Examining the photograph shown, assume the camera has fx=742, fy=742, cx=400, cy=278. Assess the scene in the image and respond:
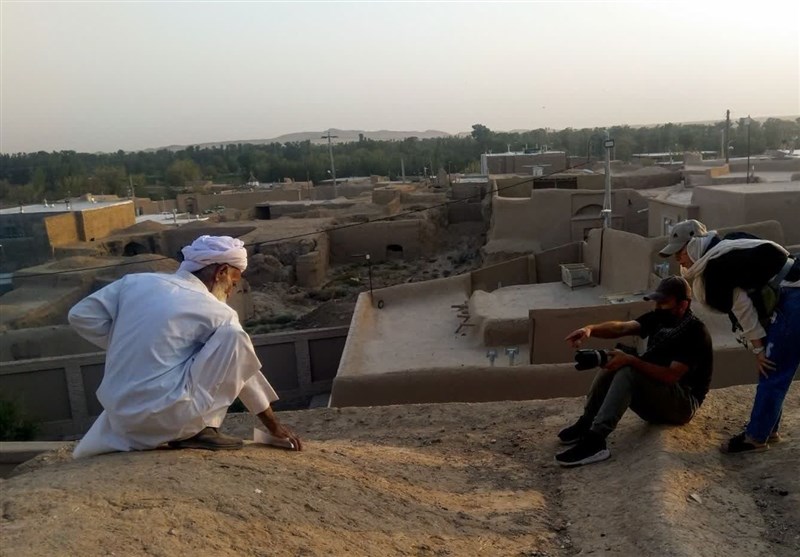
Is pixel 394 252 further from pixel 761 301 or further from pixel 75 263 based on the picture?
pixel 761 301

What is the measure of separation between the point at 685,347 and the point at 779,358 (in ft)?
1.50

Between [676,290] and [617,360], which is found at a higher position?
[676,290]

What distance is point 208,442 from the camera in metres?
3.53

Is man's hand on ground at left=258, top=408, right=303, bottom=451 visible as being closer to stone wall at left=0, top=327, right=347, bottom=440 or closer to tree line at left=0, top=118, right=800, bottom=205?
stone wall at left=0, top=327, right=347, bottom=440

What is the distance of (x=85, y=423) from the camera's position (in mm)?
12672

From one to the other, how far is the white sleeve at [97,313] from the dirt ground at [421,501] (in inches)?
23.0

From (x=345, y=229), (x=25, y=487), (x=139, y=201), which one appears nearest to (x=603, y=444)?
(x=25, y=487)

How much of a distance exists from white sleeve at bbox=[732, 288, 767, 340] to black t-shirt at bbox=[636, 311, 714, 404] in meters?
0.24

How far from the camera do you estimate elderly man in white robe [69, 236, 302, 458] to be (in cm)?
330

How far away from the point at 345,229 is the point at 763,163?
47.9ft

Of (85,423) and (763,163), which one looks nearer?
(85,423)

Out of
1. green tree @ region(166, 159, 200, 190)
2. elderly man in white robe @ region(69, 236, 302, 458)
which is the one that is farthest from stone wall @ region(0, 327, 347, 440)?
green tree @ region(166, 159, 200, 190)

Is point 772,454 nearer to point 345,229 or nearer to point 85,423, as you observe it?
point 85,423

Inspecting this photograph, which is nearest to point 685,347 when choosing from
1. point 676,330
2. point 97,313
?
point 676,330
